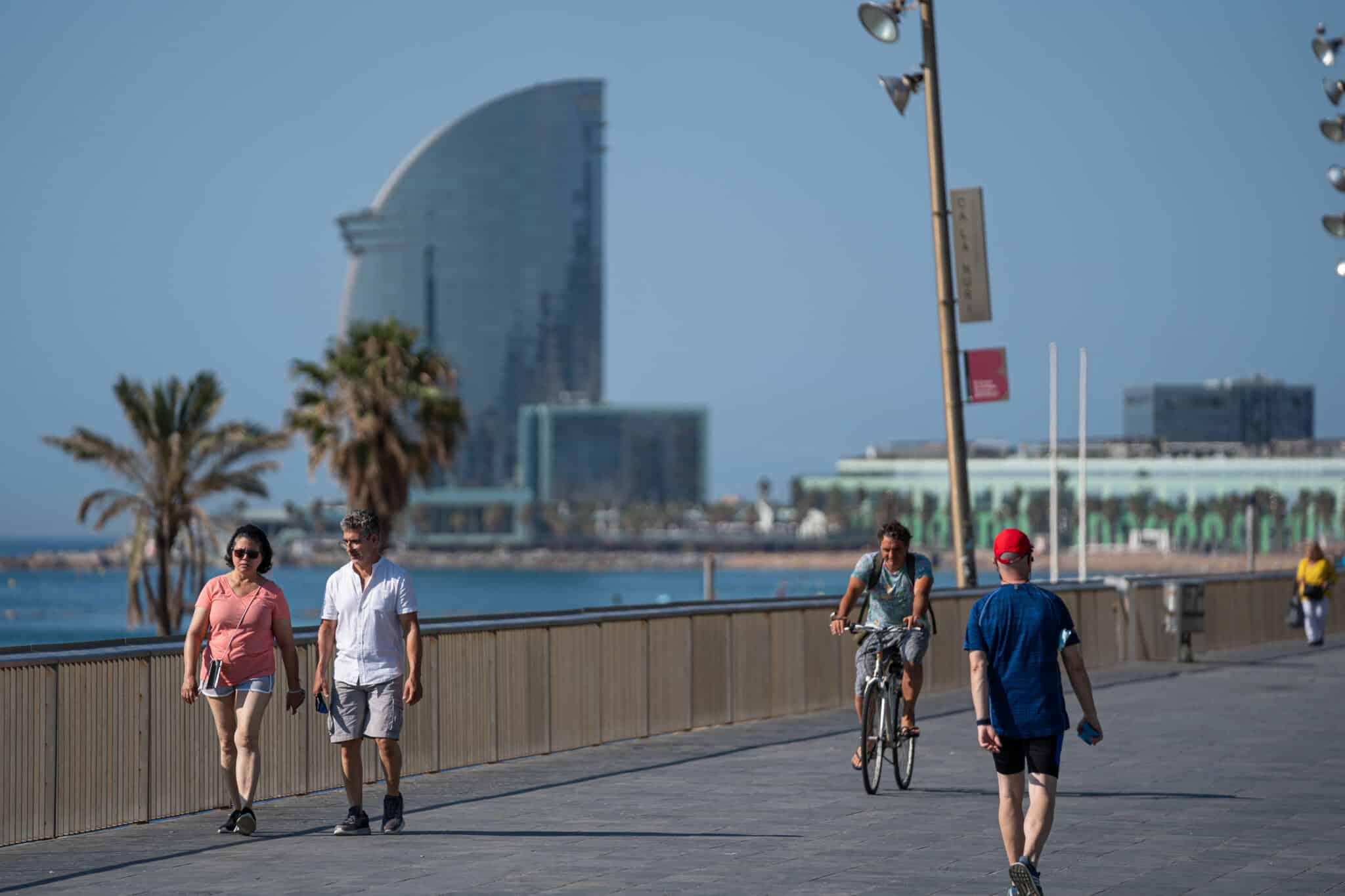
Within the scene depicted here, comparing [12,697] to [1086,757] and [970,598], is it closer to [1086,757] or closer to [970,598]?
[1086,757]

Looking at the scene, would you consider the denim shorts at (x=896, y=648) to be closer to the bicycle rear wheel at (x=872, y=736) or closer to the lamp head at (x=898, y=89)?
the bicycle rear wheel at (x=872, y=736)

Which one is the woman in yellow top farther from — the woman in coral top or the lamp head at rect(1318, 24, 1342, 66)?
the woman in coral top

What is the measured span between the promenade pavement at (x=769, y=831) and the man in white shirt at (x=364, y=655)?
393 millimetres

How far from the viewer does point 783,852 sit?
9.91 metres

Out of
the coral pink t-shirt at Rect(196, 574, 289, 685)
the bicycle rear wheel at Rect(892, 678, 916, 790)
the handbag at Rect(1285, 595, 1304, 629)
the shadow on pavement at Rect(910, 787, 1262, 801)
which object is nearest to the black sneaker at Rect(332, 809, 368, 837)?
the coral pink t-shirt at Rect(196, 574, 289, 685)

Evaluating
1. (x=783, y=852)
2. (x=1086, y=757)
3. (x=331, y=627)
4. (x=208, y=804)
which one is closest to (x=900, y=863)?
(x=783, y=852)

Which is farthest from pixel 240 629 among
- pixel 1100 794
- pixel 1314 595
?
pixel 1314 595

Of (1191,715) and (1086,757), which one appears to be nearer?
(1086,757)

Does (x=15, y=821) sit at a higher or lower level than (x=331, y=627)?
lower

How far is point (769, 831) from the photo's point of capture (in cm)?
1069

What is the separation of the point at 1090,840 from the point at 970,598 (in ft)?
36.7

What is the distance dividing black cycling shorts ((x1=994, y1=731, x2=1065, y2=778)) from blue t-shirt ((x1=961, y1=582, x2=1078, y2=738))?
3cm

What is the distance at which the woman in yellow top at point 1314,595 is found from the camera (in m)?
29.8

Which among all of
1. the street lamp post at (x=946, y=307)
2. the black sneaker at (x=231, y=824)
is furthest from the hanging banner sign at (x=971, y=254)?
the black sneaker at (x=231, y=824)
